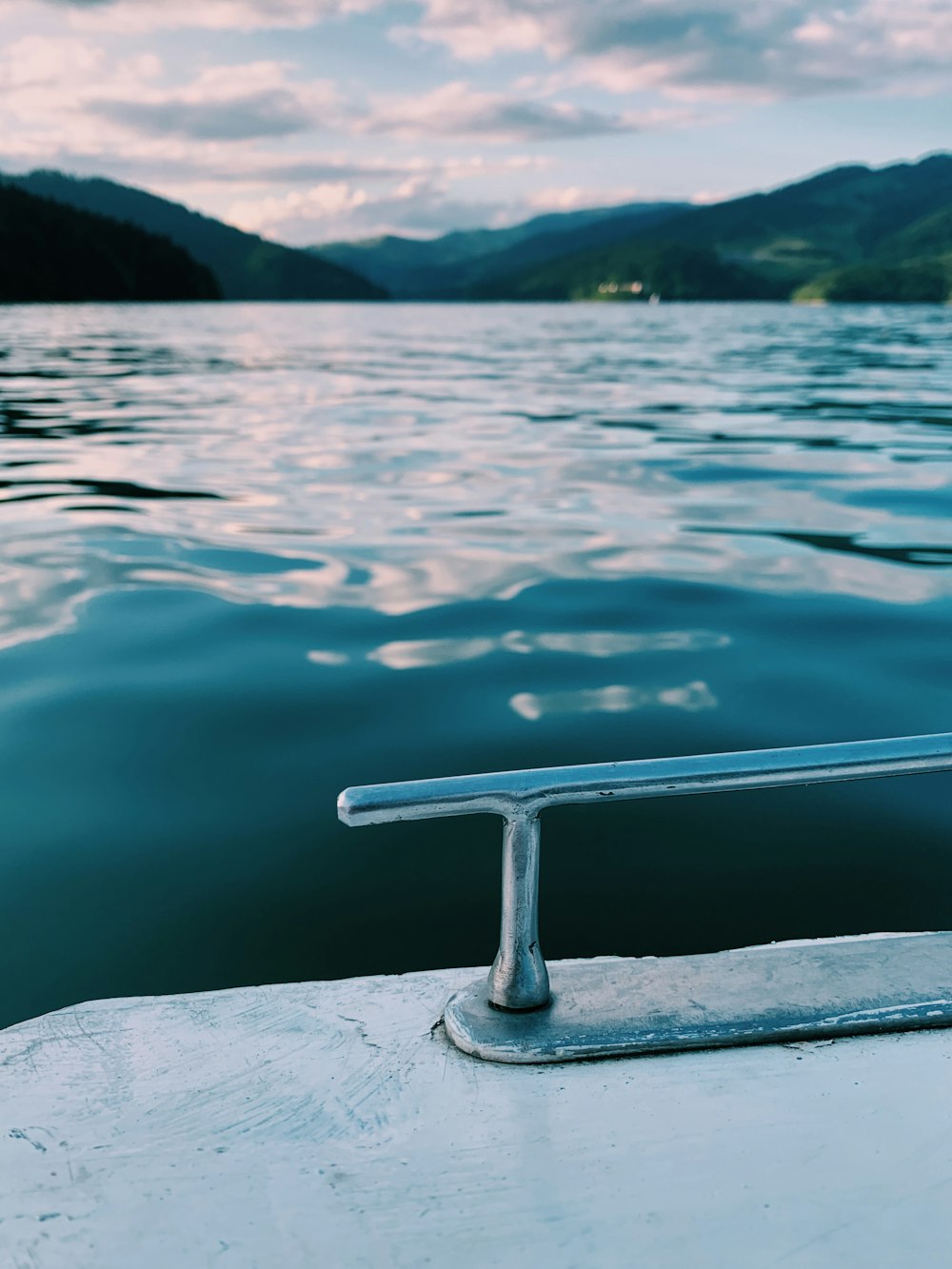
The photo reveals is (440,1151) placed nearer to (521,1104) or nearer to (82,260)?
(521,1104)

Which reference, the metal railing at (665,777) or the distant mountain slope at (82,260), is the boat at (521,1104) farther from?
the distant mountain slope at (82,260)

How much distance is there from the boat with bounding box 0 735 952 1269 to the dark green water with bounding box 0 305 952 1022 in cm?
85

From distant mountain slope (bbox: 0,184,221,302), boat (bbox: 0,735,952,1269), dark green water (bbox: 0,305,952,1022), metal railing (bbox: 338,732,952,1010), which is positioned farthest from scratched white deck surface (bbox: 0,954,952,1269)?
distant mountain slope (bbox: 0,184,221,302)

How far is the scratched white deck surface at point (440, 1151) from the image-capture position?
4.27ft

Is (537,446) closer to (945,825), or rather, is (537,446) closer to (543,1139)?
(945,825)

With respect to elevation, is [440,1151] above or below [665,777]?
below

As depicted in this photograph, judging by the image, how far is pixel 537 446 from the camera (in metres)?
11.0

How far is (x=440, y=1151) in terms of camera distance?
147 centimetres

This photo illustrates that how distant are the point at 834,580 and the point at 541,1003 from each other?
5.00 metres

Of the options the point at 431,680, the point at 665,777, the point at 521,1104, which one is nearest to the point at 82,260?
the point at 431,680

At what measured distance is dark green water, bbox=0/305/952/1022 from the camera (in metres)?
2.85

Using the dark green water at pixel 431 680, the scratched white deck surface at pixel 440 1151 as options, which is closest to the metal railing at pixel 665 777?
the scratched white deck surface at pixel 440 1151

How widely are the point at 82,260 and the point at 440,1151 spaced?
11109cm

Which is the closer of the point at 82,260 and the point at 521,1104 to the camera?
the point at 521,1104
